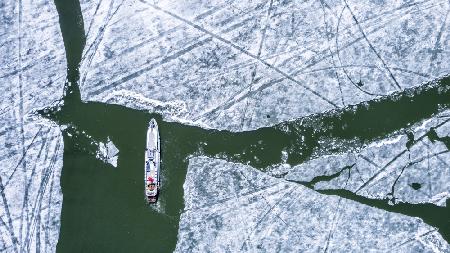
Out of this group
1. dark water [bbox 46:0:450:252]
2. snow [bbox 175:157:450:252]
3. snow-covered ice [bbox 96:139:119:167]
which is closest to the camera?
snow [bbox 175:157:450:252]

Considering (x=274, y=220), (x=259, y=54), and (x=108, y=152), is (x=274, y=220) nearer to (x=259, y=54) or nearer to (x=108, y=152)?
(x=259, y=54)

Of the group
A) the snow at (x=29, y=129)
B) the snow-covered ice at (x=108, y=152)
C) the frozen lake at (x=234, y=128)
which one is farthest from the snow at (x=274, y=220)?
the snow at (x=29, y=129)

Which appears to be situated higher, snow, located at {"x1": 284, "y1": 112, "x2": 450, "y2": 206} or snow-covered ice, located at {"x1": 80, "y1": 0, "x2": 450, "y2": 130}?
snow-covered ice, located at {"x1": 80, "y1": 0, "x2": 450, "y2": 130}

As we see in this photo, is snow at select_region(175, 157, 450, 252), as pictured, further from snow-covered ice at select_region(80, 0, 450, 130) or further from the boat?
snow-covered ice at select_region(80, 0, 450, 130)

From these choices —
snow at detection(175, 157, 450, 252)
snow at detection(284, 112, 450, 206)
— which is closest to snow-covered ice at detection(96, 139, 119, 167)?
snow at detection(175, 157, 450, 252)

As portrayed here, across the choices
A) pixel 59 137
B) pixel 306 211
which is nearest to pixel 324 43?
pixel 306 211

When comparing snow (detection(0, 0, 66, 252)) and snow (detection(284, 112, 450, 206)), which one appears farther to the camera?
snow (detection(0, 0, 66, 252))

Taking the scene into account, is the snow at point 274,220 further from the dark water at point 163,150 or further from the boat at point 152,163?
the boat at point 152,163
